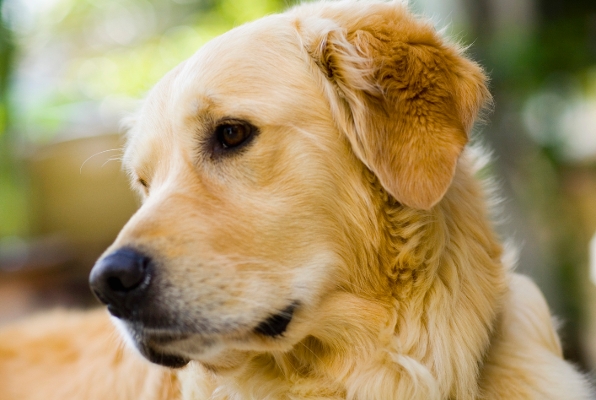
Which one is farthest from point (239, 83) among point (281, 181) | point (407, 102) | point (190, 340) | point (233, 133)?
point (190, 340)

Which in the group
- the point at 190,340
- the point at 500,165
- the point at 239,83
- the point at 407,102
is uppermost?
the point at 407,102

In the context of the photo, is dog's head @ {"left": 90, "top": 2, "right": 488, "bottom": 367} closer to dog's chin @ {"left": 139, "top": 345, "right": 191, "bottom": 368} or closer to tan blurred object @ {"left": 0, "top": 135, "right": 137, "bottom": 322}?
dog's chin @ {"left": 139, "top": 345, "right": 191, "bottom": 368}

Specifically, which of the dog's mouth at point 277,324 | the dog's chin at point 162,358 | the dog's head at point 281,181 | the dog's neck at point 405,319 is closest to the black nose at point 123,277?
the dog's head at point 281,181

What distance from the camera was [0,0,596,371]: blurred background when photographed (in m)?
4.23

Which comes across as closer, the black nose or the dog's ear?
the black nose

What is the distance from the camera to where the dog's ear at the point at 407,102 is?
1.72 m

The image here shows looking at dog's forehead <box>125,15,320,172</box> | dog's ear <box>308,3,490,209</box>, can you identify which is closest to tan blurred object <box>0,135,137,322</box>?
dog's forehead <box>125,15,320,172</box>

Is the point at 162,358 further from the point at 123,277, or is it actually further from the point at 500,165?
the point at 500,165

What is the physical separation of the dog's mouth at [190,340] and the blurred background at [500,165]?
3.39ft

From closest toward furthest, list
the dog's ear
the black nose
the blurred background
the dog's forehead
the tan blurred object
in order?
the black nose < the dog's ear < the dog's forehead < the blurred background < the tan blurred object

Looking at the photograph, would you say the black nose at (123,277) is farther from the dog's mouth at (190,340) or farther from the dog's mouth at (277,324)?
the dog's mouth at (277,324)

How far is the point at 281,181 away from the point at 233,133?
223mm

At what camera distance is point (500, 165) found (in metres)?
4.30

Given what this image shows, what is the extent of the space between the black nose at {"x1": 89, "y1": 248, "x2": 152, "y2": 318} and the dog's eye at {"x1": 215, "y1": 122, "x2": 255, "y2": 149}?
46 centimetres
